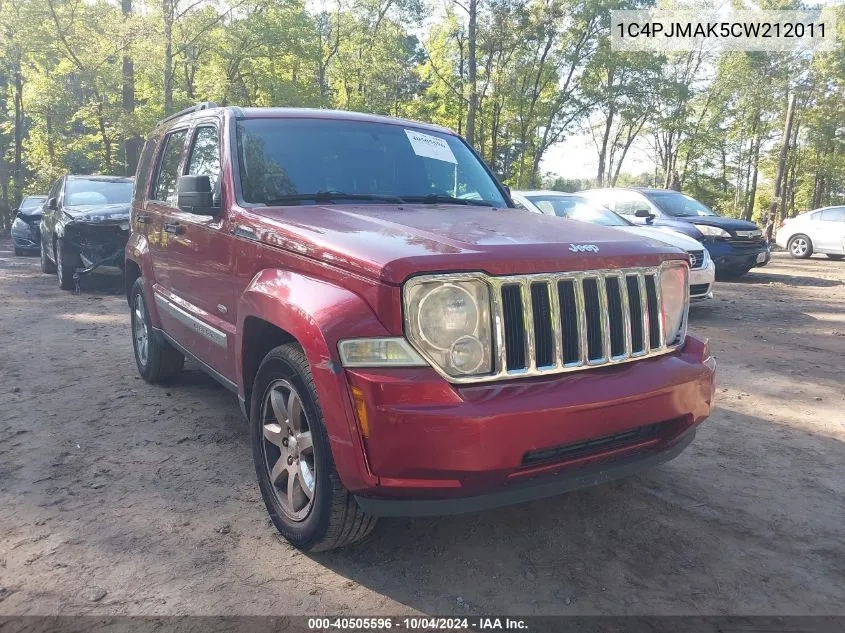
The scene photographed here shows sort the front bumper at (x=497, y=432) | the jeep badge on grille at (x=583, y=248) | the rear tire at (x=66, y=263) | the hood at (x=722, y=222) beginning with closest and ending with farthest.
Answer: the front bumper at (x=497, y=432) → the jeep badge on grille at (x=583, y=248) → the rear tire at (x=66, y=263) → the hood at (x=722, y=222)

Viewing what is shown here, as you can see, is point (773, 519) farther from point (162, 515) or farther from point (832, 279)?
point (832, 279)

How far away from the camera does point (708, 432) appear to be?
4.23 m

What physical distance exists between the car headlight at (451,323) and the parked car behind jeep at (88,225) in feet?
28.1

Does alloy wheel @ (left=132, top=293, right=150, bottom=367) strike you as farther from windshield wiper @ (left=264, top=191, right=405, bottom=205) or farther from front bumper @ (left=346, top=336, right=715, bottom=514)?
front bumper @ (left=346, top=336, right=715, bottom=514)

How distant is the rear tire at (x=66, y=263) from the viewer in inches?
396

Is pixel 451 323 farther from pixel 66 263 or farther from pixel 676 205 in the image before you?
pixel 676 205

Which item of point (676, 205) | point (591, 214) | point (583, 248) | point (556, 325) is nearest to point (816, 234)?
point (676, 205)

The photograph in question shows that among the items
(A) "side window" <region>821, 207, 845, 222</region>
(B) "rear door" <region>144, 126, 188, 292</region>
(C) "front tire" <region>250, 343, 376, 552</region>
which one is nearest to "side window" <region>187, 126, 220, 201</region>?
(B) "rear door" <region>144, 126, 188, 292</region>

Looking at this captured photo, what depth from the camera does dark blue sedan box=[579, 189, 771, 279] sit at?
11.2 m

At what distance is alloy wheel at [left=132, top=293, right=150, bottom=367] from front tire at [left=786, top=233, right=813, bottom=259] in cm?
1795

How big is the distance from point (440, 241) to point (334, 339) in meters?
0.58

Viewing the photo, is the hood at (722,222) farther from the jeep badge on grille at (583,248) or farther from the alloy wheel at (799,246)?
the jeep badge on grille at (583,248)

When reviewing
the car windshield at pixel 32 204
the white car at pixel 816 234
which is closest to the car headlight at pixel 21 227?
the car windshield at pixel 32 204

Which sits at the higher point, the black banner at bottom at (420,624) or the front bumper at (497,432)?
the front bumper at (497,432)
